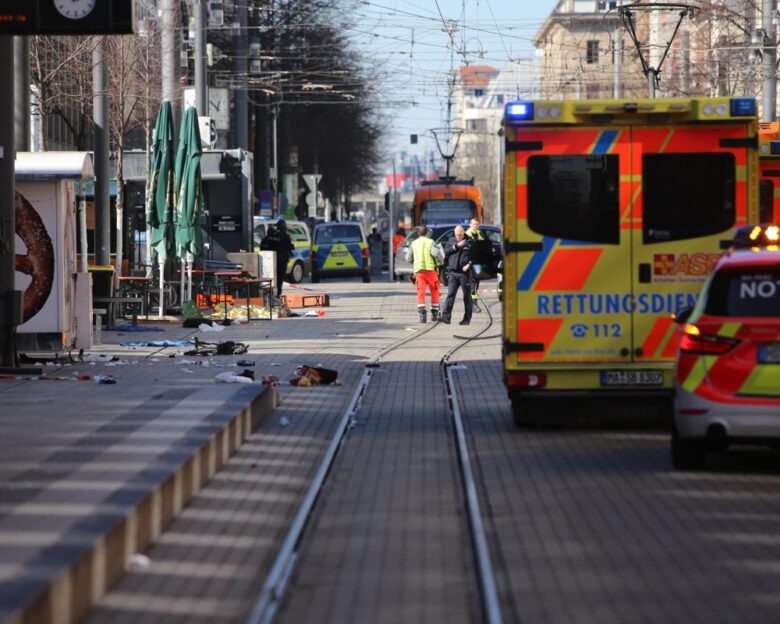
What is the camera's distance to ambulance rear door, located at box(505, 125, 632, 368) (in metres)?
13.4

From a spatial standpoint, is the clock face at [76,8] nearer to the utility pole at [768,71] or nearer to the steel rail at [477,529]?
the steel rail at [477,529]

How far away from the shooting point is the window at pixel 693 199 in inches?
535

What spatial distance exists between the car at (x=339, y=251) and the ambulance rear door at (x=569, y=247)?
37.3m

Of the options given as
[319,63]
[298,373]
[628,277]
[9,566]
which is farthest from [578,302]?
[319,63]

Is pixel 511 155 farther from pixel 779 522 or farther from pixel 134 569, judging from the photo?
Answer: pixel 134 569

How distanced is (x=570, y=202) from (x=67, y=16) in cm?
505

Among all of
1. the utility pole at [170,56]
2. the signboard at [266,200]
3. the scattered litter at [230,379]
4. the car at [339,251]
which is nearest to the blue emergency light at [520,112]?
the scattered litter at [230,379]

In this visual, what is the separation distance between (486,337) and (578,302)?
12.7 m

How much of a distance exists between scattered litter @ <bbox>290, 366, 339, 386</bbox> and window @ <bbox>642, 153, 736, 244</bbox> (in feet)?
17.2

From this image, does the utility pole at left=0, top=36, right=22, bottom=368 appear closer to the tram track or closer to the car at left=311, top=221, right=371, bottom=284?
the tram track


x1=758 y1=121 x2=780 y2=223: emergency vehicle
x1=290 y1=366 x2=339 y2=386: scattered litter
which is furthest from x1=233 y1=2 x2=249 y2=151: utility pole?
x1=290 y1=366 x2=339 y2=386: scattered litter

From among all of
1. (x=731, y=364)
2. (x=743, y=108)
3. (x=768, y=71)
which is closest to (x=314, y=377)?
(x=743, y=108)

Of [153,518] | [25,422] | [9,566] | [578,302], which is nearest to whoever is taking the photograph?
[9,566]

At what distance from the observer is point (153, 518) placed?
28.3 feet
